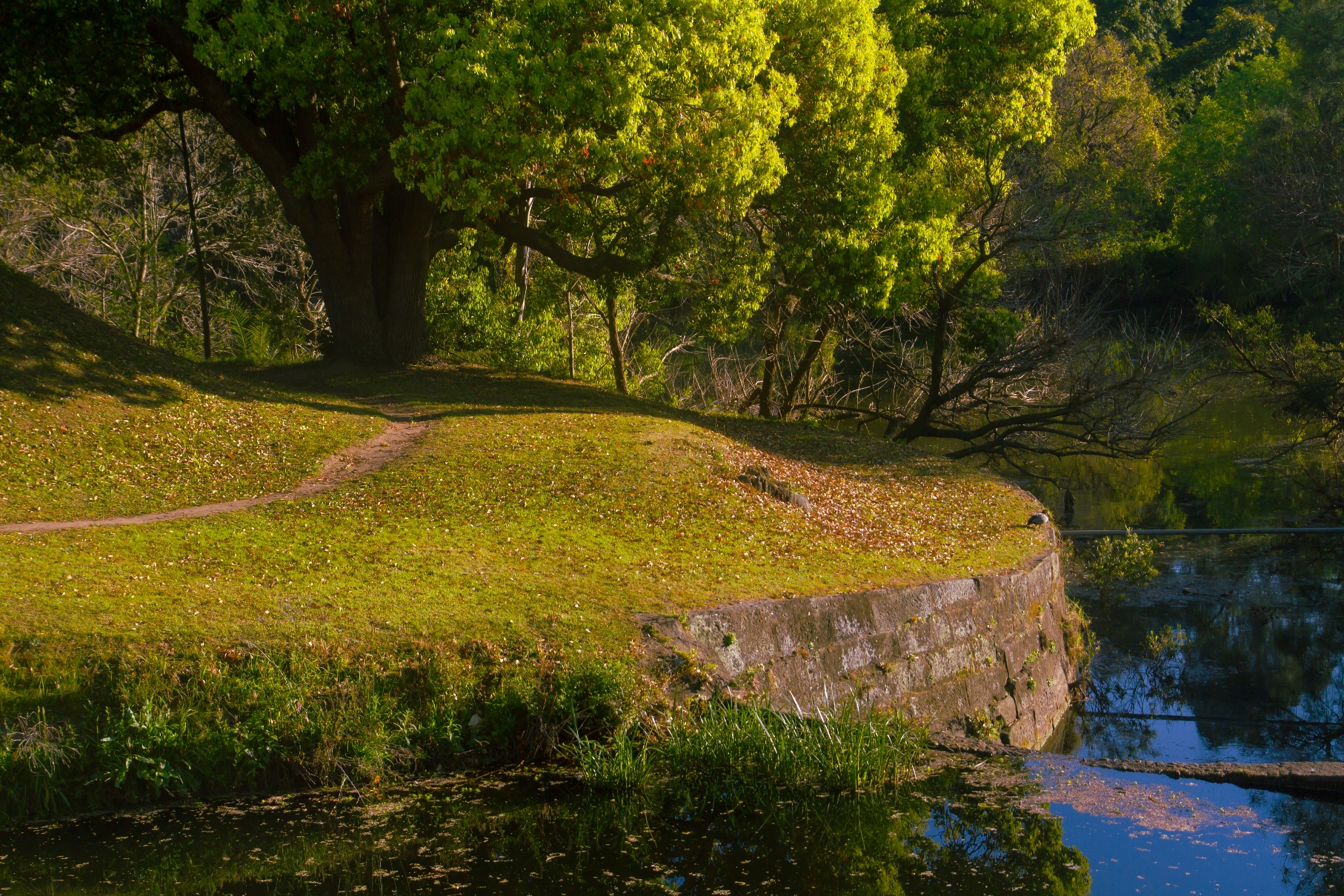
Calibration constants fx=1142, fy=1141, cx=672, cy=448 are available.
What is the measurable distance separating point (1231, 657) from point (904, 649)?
8343 mm

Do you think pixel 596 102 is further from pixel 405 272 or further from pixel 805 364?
pixel 805 364

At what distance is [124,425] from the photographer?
14.3 meters

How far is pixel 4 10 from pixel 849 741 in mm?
16904

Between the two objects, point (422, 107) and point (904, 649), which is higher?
point (422, 107)

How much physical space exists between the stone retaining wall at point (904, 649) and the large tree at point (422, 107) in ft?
24.9

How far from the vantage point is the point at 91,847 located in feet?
23.7

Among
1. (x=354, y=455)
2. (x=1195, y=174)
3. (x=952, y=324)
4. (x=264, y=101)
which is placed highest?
(x=1195, y=174)

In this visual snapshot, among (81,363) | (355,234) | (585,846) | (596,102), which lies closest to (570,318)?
(355,234)

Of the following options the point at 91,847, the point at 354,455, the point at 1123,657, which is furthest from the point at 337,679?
the point at 1123,657

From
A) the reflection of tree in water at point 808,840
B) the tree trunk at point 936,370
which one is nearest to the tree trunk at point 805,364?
the tree trunk at point 936,370

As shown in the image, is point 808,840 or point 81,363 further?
point 81,363

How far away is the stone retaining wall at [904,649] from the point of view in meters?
9.92

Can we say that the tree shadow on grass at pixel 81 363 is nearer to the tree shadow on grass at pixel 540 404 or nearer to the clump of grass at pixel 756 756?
the tree shadow on grass at pixel 540 404

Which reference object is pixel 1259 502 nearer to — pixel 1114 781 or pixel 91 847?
pixel 1114 781
